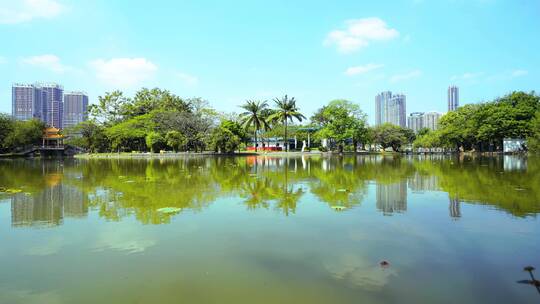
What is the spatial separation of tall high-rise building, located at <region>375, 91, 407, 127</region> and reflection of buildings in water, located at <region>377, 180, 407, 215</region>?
14893 centimetres

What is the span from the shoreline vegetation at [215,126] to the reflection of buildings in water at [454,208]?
39.3 m

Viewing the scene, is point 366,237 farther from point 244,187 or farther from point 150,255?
point 244,187

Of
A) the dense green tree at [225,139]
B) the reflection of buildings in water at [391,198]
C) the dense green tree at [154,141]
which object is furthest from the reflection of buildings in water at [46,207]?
the dense green tree at [154,141]

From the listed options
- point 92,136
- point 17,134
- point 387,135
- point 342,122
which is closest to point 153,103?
point 92,136

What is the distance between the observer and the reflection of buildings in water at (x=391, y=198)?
803cm

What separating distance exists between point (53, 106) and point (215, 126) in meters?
88.9

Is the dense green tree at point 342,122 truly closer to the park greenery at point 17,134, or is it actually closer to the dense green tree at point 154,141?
the dense green tree at point 154,141

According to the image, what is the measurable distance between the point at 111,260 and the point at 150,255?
20.0 inches

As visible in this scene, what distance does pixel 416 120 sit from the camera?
15212 centimetres

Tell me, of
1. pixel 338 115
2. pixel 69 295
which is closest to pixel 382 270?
pixel 69 295

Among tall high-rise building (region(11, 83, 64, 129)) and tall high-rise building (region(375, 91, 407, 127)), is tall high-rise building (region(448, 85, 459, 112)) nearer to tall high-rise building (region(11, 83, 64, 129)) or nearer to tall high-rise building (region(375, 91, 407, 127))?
tall high-rise building (region(375, 91, 407, 127))

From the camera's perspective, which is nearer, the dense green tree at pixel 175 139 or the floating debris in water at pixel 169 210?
the floating debris in water at pixel 169 210

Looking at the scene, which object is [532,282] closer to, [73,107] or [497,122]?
[497,122]

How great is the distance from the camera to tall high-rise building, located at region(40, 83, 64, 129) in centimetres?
11150
